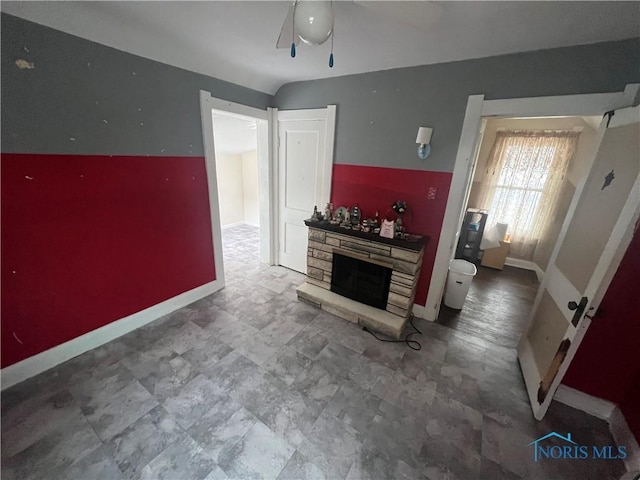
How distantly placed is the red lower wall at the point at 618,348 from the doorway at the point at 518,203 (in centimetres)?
112

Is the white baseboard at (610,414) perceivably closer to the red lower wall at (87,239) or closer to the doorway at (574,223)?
the doorway at (574,223)

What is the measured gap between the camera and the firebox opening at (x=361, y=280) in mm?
2590

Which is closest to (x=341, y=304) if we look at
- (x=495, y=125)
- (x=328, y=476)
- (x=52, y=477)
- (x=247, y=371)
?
(x=247, y=371)

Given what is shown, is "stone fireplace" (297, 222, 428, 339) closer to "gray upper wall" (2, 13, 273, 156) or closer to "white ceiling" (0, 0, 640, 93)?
"white ceiling" (0, 0, 640, 93)

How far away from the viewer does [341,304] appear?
2.67 m

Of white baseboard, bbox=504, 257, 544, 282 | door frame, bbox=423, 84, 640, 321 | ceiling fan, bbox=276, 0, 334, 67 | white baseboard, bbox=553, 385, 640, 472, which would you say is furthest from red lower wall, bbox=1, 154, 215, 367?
white baseboard, bbox=504, 257, 544, 282

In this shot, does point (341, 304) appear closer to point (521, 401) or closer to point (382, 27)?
point (521, 401)

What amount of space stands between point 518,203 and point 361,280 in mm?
3345

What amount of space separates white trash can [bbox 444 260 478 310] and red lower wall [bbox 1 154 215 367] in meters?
3.01

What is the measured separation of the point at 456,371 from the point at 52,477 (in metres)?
2.71

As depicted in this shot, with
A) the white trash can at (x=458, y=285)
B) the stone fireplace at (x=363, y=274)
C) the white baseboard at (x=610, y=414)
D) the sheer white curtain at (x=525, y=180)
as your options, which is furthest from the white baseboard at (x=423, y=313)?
the sheer white curtain at (x=525, y=180)

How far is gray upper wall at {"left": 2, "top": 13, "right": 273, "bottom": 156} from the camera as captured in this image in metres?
1.49

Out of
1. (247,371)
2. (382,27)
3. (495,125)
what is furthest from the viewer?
(495,125)

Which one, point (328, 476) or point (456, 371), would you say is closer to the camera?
point (328, 476)
